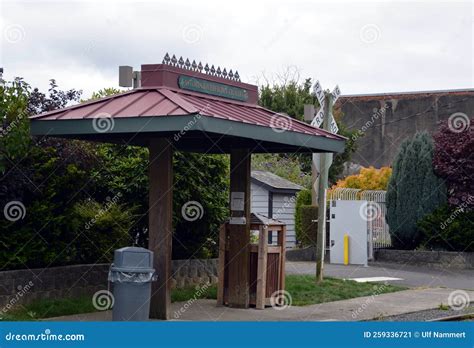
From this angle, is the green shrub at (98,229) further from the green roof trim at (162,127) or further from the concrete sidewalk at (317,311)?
the green roof trim at (162,127)

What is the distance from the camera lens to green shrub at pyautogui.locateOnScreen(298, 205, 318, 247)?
26.7 meters

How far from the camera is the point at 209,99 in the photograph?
1371 cm

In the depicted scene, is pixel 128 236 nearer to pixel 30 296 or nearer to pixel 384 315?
pixel 30 296

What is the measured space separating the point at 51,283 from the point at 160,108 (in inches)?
138

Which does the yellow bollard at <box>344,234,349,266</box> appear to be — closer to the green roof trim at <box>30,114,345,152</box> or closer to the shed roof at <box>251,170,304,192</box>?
the shed roof at <box>251,170,304,192</box>

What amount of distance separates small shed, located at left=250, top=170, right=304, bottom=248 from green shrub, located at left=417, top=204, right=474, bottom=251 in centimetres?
554

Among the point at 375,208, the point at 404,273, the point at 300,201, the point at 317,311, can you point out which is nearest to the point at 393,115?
the point at 300,201

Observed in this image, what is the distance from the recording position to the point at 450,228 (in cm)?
2450

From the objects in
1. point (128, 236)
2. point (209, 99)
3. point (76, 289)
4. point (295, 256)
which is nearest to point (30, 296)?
point (76, 289)

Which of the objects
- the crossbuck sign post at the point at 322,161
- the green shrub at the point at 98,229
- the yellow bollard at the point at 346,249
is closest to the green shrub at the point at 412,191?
the yellow bollard at the point at 346,249

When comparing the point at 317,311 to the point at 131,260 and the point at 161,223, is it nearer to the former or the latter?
the point at 161,223

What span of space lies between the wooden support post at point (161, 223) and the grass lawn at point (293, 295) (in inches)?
52.9

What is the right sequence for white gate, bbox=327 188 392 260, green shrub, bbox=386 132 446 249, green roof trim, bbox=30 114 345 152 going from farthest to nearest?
white gate, bbox=327 188 392 260 → green shrub, bbox=386 132 446 249 → green roof trim, bbox=30 114 345 152

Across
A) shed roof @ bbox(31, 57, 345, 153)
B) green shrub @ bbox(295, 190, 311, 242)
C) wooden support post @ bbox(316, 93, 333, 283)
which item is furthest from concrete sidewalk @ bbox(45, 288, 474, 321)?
green shrub @ bbox(295, 190, 311, 242)
